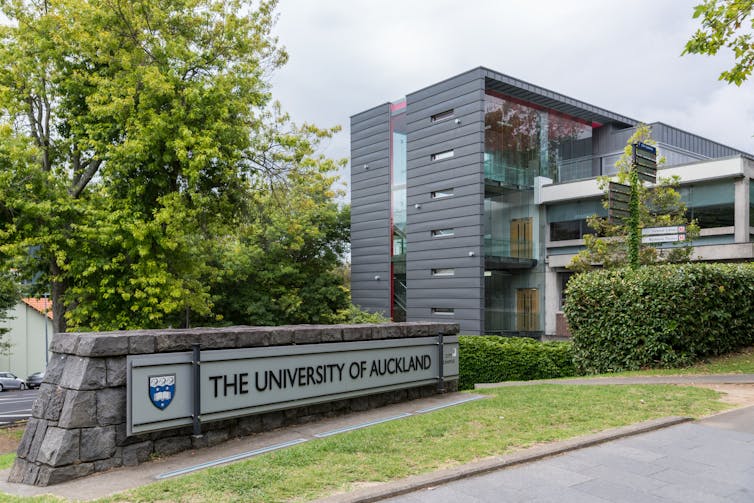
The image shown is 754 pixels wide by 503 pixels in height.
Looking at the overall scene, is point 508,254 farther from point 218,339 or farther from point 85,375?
point 85,375

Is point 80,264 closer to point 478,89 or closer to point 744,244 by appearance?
point 478,89

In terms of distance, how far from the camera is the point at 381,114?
110ft

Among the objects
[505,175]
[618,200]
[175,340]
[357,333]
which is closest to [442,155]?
[505,175]

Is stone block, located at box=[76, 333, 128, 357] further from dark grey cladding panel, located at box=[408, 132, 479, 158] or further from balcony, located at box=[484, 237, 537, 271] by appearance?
dark grey cladding panel, located at box=[408, 132, 479, 158]

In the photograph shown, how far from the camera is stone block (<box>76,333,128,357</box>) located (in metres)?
5.64

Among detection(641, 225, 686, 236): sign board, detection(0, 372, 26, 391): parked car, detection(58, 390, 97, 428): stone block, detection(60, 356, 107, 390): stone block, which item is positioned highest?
detection(641, 225, 686, 236): sign board

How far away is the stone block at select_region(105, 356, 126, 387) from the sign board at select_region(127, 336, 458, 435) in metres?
0.20

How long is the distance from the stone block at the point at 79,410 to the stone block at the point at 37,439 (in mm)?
235

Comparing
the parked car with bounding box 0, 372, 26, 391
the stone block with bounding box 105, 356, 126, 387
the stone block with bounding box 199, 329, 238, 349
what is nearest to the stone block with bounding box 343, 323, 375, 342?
the stone block with bounding box 199, 329, 238, 349

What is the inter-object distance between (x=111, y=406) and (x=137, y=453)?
556 millimetres

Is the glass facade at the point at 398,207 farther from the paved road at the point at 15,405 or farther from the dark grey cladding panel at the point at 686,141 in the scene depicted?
the paved road at the point at 15,405

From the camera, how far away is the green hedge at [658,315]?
12.6m

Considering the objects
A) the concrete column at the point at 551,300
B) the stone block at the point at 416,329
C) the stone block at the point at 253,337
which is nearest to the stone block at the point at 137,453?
the stone block at the point at 253,337

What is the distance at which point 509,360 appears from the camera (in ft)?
54.6
